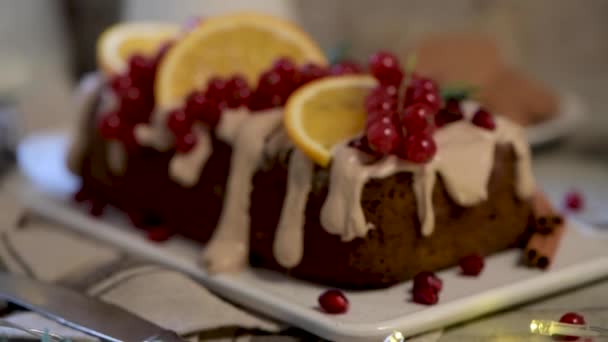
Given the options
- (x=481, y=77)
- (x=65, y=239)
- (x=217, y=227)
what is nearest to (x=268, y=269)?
(x=217, y=227)

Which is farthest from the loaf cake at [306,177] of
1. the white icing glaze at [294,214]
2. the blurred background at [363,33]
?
the blurred background at [363,33]

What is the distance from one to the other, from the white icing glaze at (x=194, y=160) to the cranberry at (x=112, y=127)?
0.14m

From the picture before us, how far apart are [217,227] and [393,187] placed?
12.1 inches

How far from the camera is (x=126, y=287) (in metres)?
1.10

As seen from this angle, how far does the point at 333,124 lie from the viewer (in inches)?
44.4

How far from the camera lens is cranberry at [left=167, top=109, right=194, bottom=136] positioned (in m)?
1.25

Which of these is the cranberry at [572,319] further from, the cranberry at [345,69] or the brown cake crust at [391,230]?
the cranberry at [345,69]

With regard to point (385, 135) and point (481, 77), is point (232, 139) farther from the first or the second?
point (481, 77)

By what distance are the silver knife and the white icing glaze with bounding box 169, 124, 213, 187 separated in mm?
277

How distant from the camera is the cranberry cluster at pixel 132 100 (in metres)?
1.37

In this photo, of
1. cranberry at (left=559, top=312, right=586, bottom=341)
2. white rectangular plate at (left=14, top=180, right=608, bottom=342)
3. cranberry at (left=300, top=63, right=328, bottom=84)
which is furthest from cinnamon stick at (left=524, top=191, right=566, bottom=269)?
cranberry at (left=300, top=63, right=328, bottom=84)

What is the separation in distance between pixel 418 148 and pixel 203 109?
14.4 inches

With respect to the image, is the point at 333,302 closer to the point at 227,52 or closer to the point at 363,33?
the point at 227,52

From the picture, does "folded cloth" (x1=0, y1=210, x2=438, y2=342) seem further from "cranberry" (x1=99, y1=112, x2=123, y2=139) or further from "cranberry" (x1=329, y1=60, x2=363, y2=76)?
"cranberry" (x1=329, y1=60, x2=363, y2=76)
